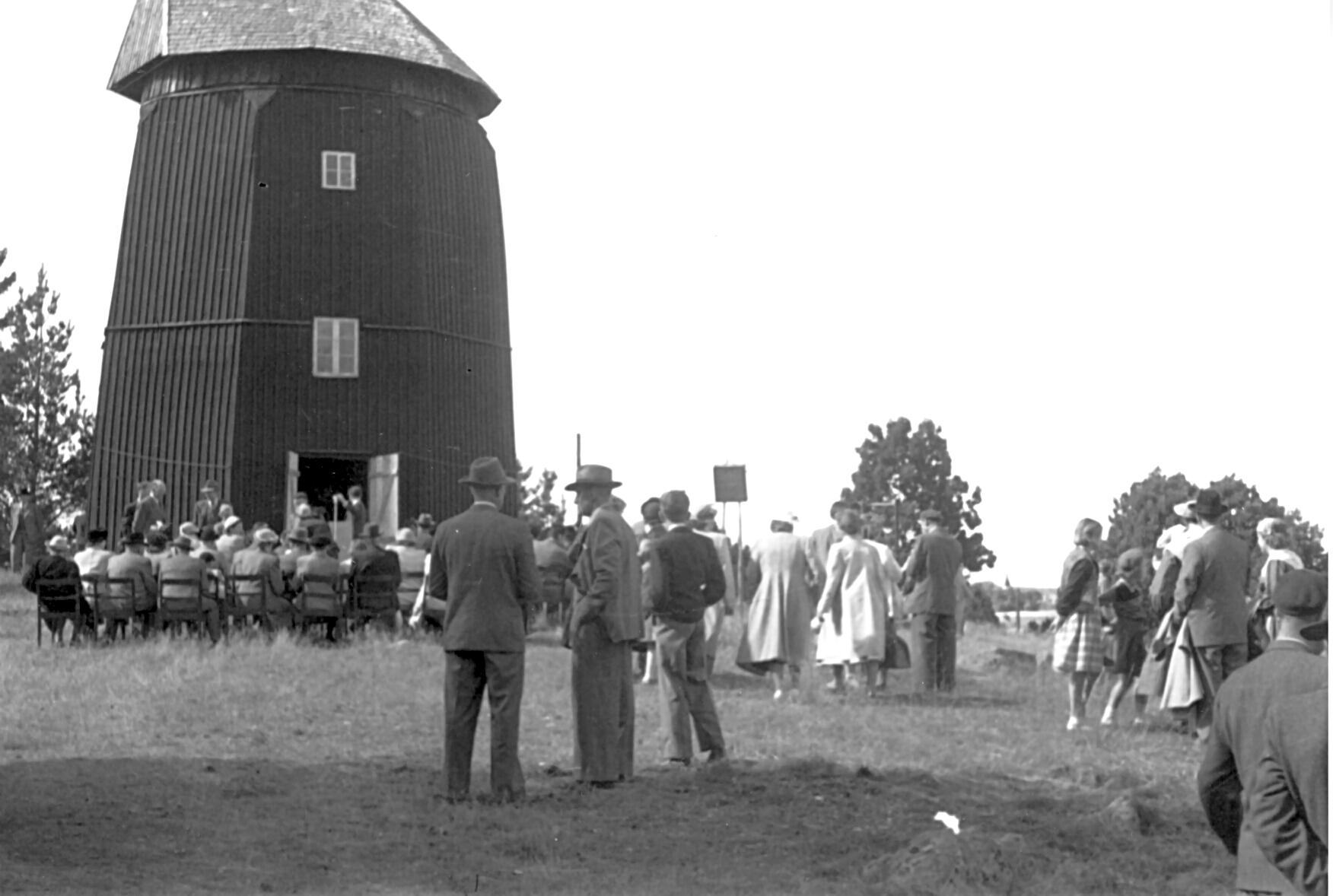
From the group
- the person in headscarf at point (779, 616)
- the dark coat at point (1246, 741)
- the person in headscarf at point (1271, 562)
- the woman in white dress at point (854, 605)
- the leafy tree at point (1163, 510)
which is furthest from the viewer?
the leafy tree at point (1163, 510)

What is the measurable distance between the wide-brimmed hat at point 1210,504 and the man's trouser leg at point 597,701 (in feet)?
12.9

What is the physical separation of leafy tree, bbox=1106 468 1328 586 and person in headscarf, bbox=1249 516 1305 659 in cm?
3591

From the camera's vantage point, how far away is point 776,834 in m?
10.5

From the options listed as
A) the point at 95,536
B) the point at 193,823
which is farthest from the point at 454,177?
the point at 193,823

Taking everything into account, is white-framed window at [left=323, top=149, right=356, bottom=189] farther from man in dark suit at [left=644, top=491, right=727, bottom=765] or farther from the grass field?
man in dark suit at [left=644, top=491, right=727, bottom=765]

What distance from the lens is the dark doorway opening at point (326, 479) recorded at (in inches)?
1260

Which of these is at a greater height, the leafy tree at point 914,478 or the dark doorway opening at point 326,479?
the leafy tree at point 914,478

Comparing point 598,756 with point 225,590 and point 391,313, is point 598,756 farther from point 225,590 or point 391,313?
point 391,313

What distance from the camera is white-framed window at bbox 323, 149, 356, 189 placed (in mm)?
31172

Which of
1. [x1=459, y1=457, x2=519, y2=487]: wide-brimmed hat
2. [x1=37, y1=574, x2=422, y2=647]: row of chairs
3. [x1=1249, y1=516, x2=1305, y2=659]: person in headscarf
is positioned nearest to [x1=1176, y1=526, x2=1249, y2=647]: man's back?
[x1=1249, y1=516, x2=1305, y2=659]: person in headscarf

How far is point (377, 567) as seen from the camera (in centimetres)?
2138

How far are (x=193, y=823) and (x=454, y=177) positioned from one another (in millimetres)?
22672

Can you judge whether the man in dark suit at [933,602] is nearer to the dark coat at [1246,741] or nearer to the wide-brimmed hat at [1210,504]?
the wide-brimmed hat at [1210,504]

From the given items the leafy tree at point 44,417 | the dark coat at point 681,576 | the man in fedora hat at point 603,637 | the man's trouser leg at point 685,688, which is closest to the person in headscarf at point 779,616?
the man's trouser leg at point 685,688
